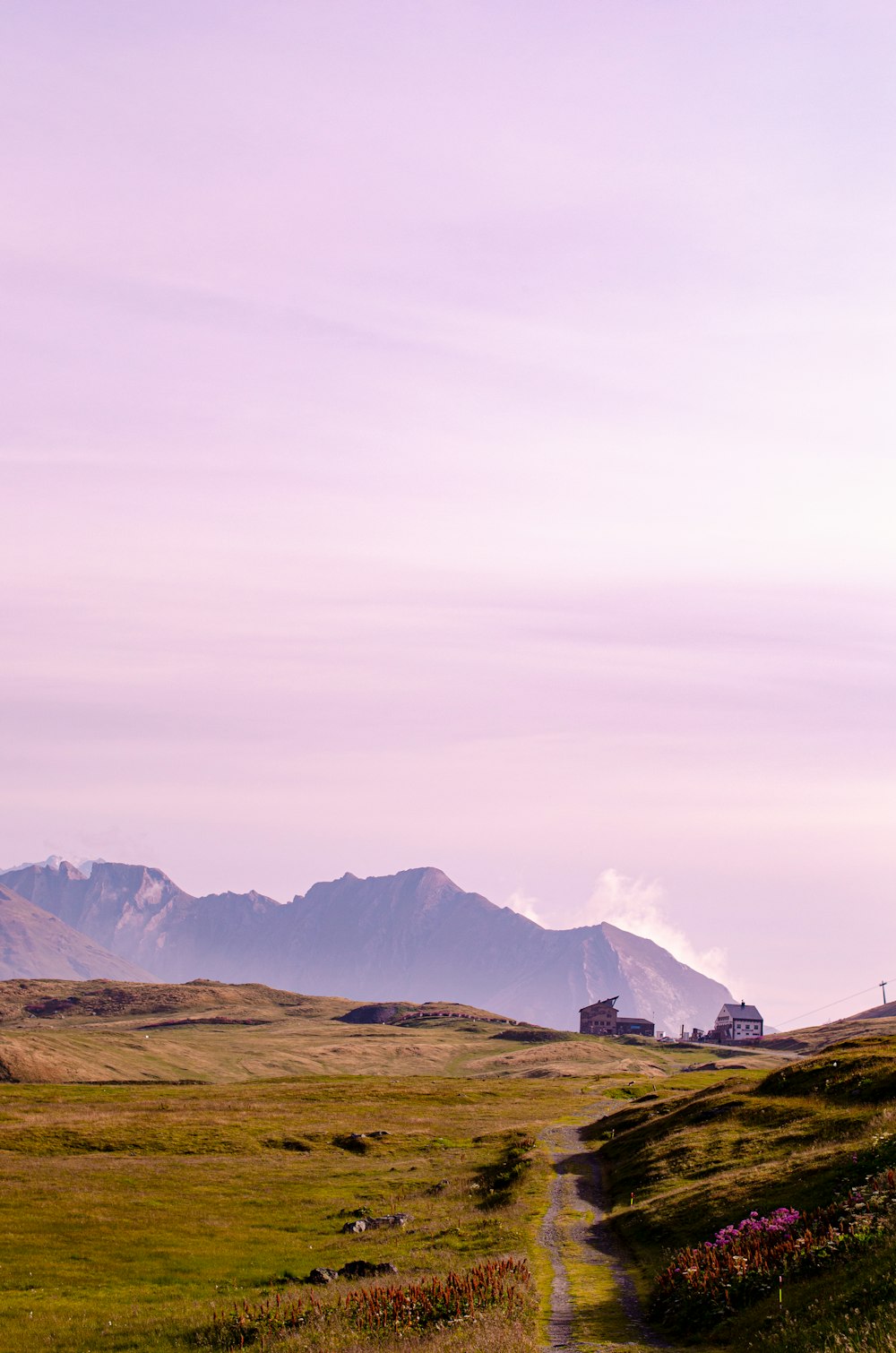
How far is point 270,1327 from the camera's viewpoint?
34156mm

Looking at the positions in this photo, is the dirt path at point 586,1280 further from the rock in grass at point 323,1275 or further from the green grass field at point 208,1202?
the rock in grass at point 323,1275

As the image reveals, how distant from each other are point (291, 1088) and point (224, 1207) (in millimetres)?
102584

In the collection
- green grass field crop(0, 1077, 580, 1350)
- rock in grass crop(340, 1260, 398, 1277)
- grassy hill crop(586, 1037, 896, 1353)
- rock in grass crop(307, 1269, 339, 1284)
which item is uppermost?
grassy hill crop(586, 1037, 896, 1353)

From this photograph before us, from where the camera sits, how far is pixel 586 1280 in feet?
123

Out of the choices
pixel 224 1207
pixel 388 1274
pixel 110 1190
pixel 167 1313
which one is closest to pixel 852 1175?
pixel 388 1274

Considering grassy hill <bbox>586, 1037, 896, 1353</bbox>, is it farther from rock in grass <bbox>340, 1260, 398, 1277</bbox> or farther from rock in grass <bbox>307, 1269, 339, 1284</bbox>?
rock in grass <bbox>307, 1269, 339, 1284</bbox>

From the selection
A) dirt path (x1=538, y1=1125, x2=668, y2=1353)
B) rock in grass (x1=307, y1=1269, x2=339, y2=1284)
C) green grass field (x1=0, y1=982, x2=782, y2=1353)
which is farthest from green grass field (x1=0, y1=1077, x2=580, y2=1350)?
rock in grass (x1=307, y1=1269, x2=339, y2=1284)

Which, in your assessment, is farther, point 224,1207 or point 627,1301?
point 224,1207

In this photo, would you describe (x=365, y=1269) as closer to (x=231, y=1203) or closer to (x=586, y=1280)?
(x=586, y=1280)

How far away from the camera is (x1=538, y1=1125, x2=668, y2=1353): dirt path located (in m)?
28.8

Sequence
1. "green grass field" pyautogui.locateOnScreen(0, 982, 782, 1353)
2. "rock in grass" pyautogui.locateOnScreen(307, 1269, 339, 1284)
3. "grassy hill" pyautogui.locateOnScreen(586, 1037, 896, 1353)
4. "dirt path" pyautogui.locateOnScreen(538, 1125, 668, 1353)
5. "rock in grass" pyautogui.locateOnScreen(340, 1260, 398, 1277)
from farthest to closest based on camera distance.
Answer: "rock in grass" pyautogui.locateOnScreen(307, 1269, 339, 1284), "rock in grass" pyautogui.locateOnScreen(340, 1260, 398, 1277), "green grass field" pyautogui.locateOnScreen(0, 982, 782, 1353), "dirt path" pyautogui.locateOnScreen(538, 1125, 668, 1353), "grassy hill" pyautogui.locateOnScreen(586, 1037, 896, 1353)

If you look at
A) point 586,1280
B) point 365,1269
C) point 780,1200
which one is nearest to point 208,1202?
point 365,1269

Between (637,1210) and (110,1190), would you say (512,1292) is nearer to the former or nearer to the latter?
(637,1210)

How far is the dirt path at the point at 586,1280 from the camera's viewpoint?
28.8 meters
